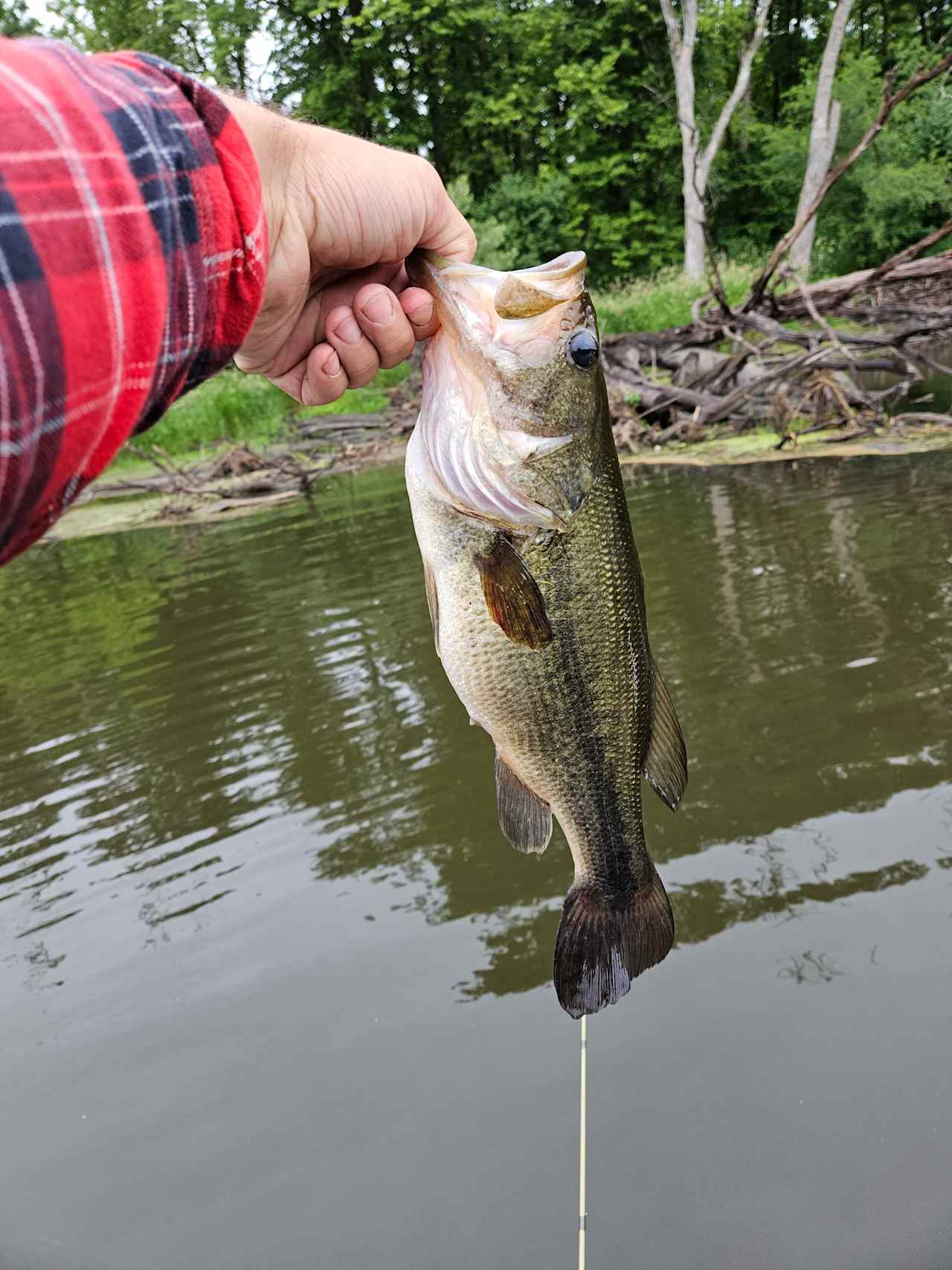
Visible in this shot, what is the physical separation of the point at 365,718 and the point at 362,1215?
372cm

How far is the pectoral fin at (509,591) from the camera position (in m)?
2.13

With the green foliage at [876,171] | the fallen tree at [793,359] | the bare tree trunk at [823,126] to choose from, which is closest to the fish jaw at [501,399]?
the fallen tree at [793,359]

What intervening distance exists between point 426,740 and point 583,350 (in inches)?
166

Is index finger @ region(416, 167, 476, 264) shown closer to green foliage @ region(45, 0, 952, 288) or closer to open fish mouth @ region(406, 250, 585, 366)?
open fish mouth @ region(406, 250, 585, 366)

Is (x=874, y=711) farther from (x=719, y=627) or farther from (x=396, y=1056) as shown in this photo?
(x=396, y=1056)

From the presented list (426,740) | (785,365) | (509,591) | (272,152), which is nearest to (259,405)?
(785,365)

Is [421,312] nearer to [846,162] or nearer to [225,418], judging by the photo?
[846,162]

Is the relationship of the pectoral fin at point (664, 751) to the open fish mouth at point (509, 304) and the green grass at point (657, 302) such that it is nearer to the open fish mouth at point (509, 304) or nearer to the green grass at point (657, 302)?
the open fish mouth at point (509, 304)

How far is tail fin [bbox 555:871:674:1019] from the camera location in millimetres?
2289

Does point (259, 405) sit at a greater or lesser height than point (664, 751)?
lesser

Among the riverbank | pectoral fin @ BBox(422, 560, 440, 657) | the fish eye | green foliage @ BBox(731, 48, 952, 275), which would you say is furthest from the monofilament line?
green foliage @ BBox(731, 48, 952, 275)

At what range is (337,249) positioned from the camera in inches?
76.7

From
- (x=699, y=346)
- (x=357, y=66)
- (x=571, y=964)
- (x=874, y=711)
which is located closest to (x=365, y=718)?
(x=874, y=711)

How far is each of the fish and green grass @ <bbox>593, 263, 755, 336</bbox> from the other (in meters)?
20.1
